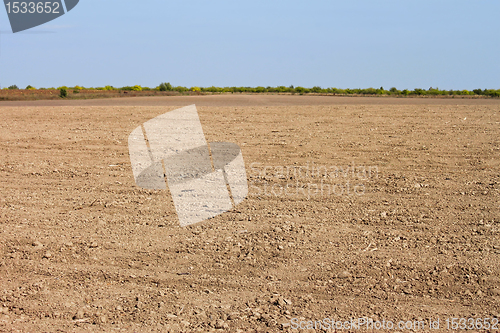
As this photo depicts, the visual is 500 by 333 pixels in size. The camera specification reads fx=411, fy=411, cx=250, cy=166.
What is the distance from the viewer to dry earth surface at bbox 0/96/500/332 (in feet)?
9.94

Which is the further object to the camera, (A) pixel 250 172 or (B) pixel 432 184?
(A) pixel 250 172

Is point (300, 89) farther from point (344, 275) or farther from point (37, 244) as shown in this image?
point (344, 275)

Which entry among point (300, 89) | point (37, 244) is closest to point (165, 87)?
point (300, 89)

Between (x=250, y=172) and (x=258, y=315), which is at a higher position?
(x=250, y=172)

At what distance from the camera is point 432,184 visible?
6086 mm

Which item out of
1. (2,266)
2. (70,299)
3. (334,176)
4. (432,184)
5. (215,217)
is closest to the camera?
(70,299)

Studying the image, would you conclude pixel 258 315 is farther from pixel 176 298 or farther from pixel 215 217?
pixel 215 217

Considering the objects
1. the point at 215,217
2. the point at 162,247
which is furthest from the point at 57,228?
the point at 215,217

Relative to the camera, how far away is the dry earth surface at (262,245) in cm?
303

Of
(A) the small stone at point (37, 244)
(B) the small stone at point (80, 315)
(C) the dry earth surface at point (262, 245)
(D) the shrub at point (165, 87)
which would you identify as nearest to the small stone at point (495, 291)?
(C) the dry earth surface at point (262, 245)

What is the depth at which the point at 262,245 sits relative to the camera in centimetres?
404

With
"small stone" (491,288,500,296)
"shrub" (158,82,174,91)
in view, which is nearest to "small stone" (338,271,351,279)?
"small stone" (491,288,500,296)

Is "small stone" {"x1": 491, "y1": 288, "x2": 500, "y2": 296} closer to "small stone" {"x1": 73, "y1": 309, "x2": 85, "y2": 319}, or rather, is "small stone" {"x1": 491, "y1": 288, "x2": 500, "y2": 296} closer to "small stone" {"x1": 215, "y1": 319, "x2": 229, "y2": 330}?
"small stone" {"x1": 215, "y1": 319, "x2": 229, "y2": 330}

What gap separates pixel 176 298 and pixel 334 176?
13.0ft
